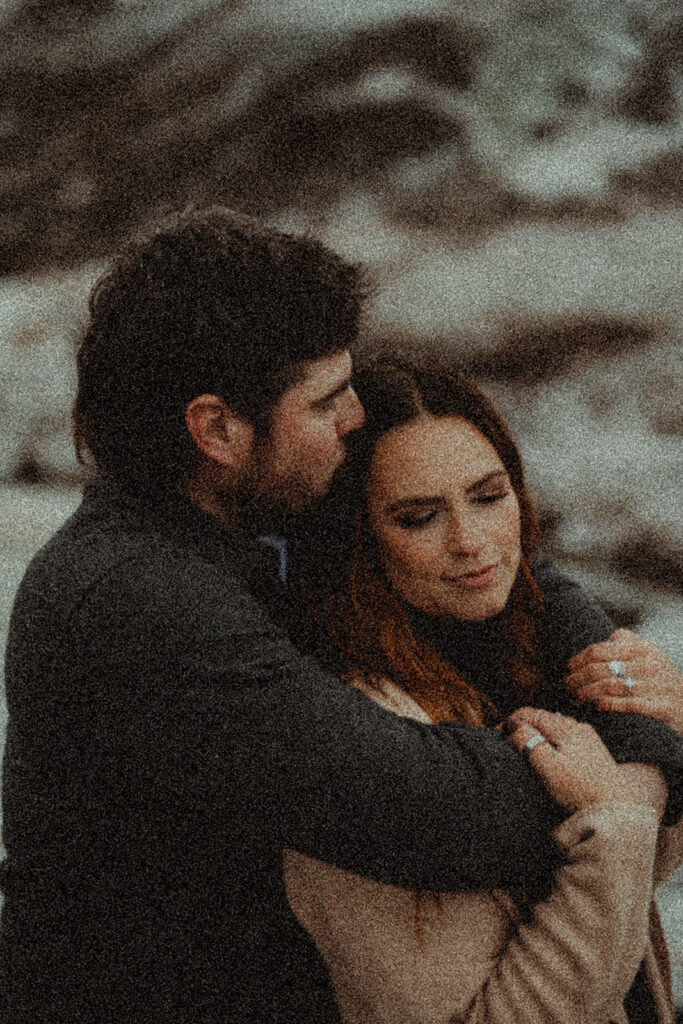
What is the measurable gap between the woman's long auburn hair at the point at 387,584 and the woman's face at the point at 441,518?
1 centimetres

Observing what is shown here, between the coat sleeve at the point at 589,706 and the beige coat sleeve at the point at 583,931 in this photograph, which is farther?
the coat sleeve at the point at 589,706

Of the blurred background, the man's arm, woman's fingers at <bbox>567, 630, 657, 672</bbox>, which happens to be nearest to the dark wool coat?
the man's arm

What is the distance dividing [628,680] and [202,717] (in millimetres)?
434

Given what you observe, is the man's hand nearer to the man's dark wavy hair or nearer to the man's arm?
the man's arm

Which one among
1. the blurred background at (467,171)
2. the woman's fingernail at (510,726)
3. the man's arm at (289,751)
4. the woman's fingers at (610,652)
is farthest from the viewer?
the blurred background at (467,171)

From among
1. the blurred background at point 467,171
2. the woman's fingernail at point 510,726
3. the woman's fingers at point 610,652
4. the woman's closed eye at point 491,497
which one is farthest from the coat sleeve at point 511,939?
the blurred background at point 467,171

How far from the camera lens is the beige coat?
831 mm

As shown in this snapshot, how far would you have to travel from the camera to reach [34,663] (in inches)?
35.6

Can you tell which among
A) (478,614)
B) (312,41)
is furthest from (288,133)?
(478,614)

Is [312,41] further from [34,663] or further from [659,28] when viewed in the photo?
[34,663]

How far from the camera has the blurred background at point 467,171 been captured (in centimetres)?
175

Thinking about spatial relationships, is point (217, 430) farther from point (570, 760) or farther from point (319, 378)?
point (570, 760)

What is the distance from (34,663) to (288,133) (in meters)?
1.16

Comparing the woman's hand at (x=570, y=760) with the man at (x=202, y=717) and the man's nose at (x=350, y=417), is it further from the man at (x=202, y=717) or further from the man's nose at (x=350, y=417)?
the man's nose at (x=350, y=417)
